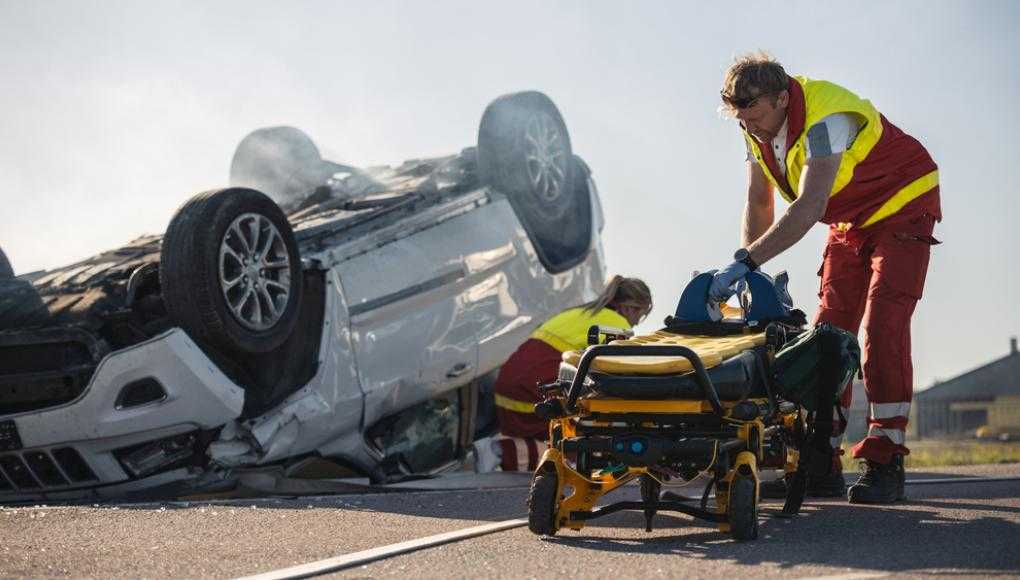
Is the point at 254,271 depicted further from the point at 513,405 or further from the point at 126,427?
the point at 513,405

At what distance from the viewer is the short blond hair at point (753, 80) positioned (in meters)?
5.65

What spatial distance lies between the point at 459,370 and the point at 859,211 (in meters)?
2.81

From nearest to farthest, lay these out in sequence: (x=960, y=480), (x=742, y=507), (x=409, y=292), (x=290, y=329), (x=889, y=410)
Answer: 1. (x=742, y=507)
2. (x=889, y=410)
3. (x=290, y=329)
4. (x=960, y=480)
5. (x=409, y=292)

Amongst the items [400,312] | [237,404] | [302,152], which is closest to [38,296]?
[237,404]

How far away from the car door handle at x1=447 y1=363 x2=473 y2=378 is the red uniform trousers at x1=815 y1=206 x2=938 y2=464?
2.58 meters

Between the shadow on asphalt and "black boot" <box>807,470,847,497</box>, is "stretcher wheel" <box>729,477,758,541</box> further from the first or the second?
"black boot" <box>807,470,847,497</box>

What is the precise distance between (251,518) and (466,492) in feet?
4.62

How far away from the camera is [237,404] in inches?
257

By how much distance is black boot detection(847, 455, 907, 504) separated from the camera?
224 inches

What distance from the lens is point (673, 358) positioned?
4578mm

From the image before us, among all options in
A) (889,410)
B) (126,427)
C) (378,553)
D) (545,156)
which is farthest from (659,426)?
(545,156)

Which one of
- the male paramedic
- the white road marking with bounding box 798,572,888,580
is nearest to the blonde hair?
the male paramedic

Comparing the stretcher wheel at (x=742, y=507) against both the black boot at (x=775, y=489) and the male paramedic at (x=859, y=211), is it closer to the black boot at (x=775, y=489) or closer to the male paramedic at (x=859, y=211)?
the male paramedic at (x=859, y=211)

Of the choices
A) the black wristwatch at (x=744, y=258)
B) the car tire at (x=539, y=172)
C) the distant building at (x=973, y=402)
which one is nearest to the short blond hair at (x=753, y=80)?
the black wristwatch at (x=744, y=258)
